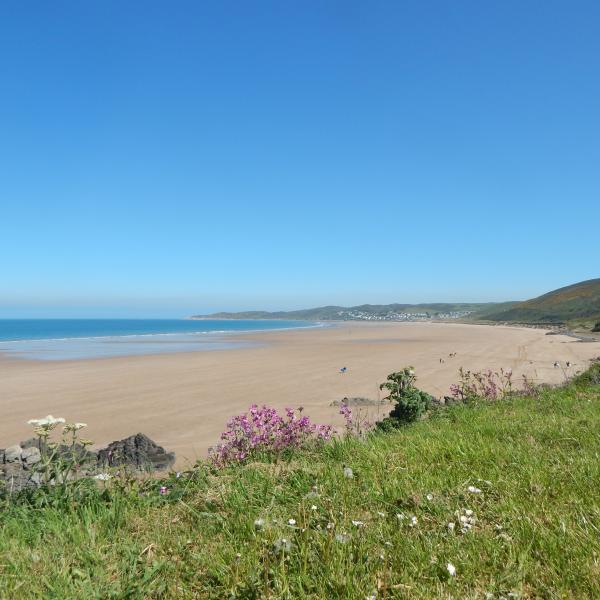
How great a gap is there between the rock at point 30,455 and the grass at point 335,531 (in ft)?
15.7

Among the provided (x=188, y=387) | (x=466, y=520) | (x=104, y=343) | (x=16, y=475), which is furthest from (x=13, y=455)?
(x=104, y=343)

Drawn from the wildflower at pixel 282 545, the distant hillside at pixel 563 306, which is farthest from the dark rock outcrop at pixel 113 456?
the distant hillside at pixel 563 306

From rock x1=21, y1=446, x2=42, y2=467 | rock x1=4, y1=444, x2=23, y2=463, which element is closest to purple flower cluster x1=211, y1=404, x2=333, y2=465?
rock x1=21, y1=446, x2=42, y2=467

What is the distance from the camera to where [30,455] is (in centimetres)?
859

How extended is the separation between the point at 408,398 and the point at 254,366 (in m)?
19.1

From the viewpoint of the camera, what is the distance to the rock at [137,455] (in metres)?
8.34

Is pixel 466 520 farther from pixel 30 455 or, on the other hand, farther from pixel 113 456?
pixel 30 455

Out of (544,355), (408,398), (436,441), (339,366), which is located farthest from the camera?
A: (544,355)

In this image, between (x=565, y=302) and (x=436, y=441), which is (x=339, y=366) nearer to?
(x=436, y=441)

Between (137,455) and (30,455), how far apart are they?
1.97 m

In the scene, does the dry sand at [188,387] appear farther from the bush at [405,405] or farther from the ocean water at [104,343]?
the ocean water at [104,343]

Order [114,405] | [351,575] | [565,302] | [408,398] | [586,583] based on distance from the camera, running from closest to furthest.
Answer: [586,583], [351,575], [408,398], [114,405], [565,302]

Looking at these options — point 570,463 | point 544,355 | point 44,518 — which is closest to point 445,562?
point 570,463

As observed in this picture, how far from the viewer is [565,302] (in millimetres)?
144625
